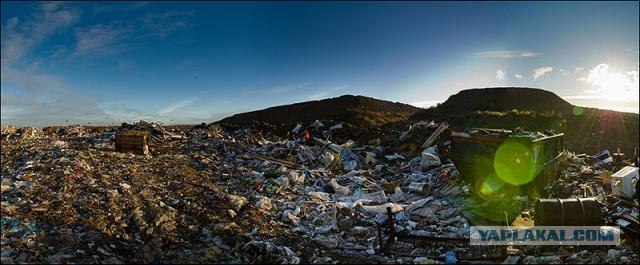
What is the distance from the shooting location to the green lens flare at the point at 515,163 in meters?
7.97

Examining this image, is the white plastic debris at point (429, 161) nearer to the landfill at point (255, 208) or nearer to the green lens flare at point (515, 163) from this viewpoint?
the landfill at point (255, 208)

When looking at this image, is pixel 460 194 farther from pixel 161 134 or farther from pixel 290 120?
pixel 290 120

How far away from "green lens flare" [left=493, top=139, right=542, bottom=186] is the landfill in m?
0.45

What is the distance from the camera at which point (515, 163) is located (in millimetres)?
8102

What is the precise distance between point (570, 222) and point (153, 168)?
911cm

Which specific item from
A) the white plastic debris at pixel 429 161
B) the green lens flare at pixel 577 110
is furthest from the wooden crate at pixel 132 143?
the green lens flare at pixel 577 110

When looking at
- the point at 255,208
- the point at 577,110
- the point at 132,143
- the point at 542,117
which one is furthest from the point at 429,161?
the point at 577,110

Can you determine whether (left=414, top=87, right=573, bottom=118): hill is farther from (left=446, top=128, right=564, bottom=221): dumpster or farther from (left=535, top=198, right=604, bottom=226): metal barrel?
(left=535, top=198, right=604, bottom=226): metal barrel

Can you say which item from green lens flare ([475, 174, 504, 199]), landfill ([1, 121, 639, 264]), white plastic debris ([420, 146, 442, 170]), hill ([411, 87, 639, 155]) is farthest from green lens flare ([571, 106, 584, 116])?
green lens flare ([475, 174, 504, 199])

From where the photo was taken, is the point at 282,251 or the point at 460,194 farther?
the point at 460,194

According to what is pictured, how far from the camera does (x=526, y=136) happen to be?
8.01 meters

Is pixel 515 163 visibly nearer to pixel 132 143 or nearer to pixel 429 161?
pixel 429 161

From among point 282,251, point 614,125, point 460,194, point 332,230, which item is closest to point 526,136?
point 460,194

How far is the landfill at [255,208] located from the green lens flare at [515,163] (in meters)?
0.45
